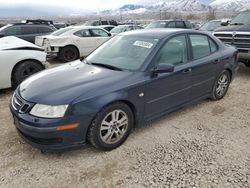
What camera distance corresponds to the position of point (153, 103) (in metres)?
3.48

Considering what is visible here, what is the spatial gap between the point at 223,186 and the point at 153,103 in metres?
1.39

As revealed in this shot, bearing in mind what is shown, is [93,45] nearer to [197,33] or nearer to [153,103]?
[197,33]

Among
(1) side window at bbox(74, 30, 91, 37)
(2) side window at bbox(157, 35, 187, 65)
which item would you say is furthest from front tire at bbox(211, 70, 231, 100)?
(1) side window at bbox(74, 30, 91, 37)

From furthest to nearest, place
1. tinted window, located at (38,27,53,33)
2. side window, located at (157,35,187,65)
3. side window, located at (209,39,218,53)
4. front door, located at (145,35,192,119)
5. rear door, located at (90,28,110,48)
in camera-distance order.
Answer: tinted window, located at (38,27,53,33) → rear door, located at (90,28,110,48) → side window, located at (209,39,218,53) → side window, located at (157,35,187,65) → front door, located at (145,35,192,119)

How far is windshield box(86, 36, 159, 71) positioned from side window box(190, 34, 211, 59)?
0.82 meters

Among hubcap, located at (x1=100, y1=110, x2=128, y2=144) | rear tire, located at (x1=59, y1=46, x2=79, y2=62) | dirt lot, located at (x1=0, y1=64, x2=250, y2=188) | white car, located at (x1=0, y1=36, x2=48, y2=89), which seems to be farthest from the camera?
rear tire, located at (x1=59, y1=46, x2=79, y2=62)

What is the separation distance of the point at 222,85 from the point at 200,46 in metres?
1.12

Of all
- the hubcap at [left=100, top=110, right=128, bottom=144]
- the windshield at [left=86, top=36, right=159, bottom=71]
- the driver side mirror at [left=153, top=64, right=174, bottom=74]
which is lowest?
the hubcap at [left=100, top=110, right=128, bottom=144]

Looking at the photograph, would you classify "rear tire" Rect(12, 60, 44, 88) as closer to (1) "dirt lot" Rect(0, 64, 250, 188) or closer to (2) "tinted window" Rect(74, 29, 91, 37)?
(1) "dirt lot" Rect(0, 64, 250, 188)

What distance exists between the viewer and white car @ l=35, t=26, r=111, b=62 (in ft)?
30.0

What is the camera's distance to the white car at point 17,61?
5.23 metres

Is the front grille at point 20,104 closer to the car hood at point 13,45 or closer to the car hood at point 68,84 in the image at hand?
the car hood at point 68,84

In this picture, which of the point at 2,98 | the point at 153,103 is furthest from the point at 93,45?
the point at 153,103

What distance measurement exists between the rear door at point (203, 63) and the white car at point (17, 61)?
3.61 metres
